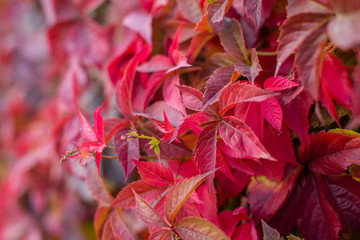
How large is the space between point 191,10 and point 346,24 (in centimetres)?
23

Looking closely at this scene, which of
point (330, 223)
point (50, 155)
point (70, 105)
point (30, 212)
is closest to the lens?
point (330, 223)

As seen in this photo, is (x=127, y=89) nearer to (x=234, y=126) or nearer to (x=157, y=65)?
(x=157, y=65)

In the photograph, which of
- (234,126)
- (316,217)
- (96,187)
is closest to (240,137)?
(234,126)

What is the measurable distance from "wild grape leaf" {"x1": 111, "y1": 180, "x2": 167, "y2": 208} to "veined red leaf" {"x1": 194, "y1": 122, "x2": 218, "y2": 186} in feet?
0.20

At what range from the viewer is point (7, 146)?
1.02 metres

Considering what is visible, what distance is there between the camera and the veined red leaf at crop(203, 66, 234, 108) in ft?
1.00

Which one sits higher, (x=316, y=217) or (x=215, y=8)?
(x=215, y=8)

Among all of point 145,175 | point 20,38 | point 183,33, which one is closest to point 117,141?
point 145,175

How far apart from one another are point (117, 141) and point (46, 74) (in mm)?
668

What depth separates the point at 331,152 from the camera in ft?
1.03

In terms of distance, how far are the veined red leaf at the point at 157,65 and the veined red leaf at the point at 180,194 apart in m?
0.16

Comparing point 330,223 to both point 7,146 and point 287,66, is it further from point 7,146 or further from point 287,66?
point 7,146

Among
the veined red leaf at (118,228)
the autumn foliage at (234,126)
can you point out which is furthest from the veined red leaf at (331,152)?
the veined red leaf at (118,228)

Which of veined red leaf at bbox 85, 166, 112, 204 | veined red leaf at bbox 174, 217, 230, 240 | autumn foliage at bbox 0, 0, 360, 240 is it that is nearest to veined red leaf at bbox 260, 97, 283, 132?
autumn foliage at bbox 0, 0, 360, 240
